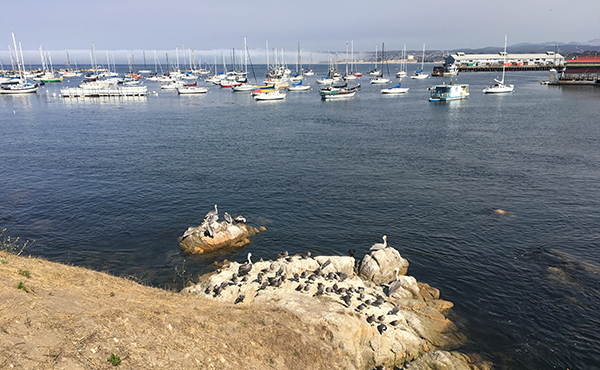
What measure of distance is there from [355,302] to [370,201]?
62.7 ft

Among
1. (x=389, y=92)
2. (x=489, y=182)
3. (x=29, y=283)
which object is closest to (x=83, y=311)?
(x=29, y=283)

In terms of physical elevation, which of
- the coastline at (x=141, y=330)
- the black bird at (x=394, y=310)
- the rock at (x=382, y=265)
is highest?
the coastline at (x=141, y=330)

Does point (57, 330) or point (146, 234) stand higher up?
point (57, 330)

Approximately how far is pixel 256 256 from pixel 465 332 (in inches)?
583

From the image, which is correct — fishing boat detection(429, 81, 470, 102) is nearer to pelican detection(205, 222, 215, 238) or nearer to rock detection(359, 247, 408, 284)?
rock detection(359, 247, 408, 284)

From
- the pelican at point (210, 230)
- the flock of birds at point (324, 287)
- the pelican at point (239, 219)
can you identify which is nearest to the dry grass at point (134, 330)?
the flock of birds at point (324, 287)

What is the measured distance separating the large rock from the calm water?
33.8 inches

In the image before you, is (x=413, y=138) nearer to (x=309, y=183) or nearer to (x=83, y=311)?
(x=309, y=183)

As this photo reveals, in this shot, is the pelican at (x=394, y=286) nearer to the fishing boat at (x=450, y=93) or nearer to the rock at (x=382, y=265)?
the rock at (x=382, y=265)

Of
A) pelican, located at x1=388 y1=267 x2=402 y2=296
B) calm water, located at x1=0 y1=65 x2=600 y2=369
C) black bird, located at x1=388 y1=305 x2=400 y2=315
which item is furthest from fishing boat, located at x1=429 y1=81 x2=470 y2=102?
black bird, located at x1=388 y1=305 x2=400 y2=315

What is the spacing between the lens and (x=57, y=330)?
13039 millimetres

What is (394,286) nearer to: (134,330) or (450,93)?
(134,330)

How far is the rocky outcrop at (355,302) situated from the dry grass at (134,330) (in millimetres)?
1101

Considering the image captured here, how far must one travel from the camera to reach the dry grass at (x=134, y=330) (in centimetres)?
1233
